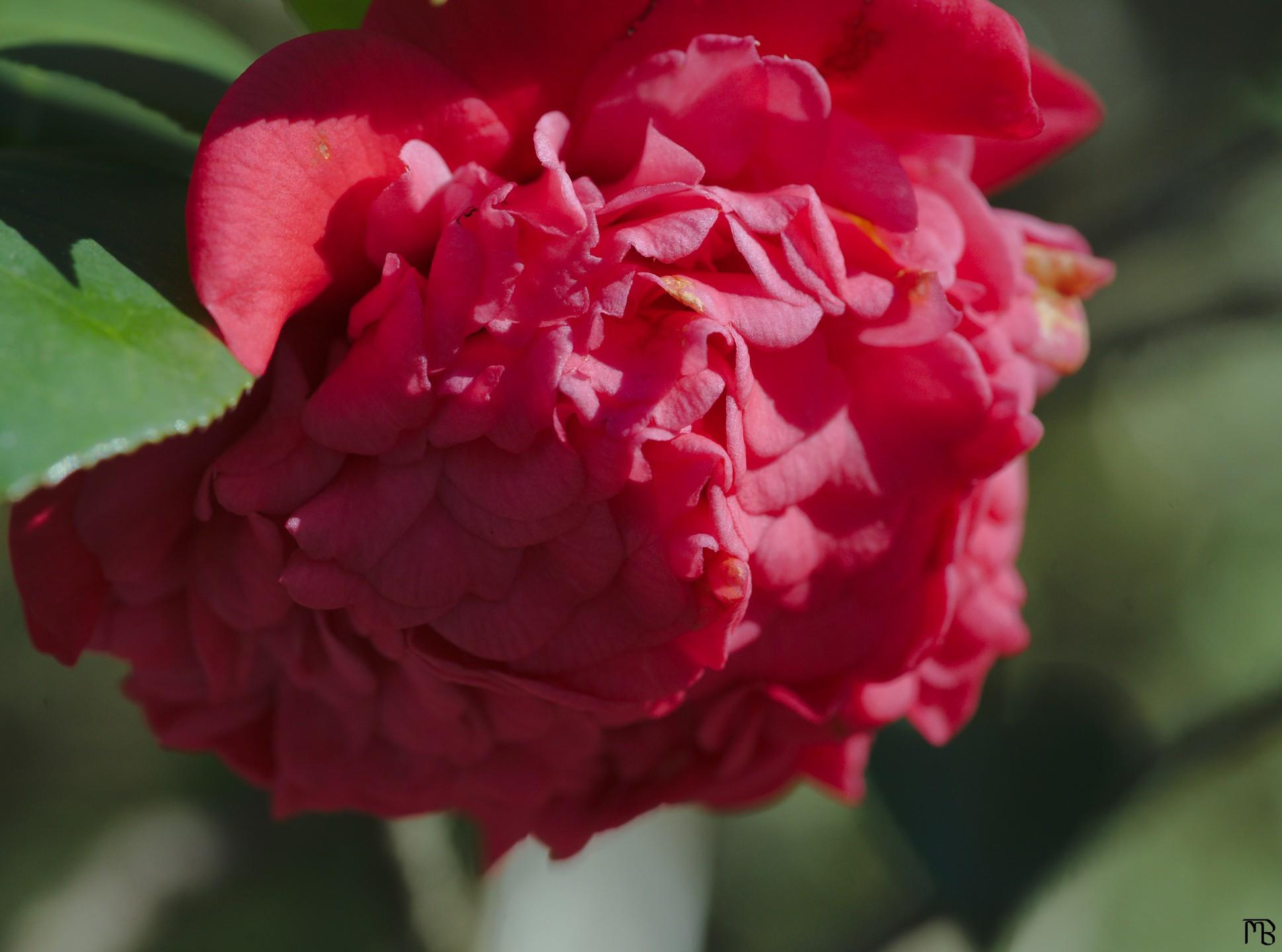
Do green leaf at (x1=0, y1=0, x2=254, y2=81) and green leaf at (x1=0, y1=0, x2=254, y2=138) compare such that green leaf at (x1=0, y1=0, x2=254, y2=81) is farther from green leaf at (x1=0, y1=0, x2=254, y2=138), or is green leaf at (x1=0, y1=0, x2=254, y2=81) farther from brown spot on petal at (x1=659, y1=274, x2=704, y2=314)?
brown spot on petal at (x1=659, y1=274, x2=704, y2=314)

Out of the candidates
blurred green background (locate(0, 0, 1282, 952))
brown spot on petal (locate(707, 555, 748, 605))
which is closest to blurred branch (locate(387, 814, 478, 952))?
blurred green background (locate(0, 0, 1282, 952))

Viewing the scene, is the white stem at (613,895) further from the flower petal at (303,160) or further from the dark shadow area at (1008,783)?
the flower petal at (303,160)

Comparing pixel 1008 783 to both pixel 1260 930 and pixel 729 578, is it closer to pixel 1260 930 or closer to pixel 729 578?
pixel 1260 930

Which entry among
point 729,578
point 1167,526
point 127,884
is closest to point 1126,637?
point 1167,526

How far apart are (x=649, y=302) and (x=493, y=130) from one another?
84mm

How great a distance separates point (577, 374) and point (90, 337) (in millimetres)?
147

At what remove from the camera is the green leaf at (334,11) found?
18.0 inches

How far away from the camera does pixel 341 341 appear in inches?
17.0

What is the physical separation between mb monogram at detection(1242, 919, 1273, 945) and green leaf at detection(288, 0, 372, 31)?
A: 70 cm

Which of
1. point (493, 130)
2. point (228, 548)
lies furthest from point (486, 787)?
point (493, 130)

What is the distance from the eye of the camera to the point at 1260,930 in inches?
28.0

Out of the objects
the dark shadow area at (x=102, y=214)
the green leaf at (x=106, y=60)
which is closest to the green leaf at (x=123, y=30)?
the green leaf at (x=106, y=60)

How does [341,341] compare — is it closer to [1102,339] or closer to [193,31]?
[193,31]

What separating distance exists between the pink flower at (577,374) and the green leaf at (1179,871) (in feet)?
1.09
